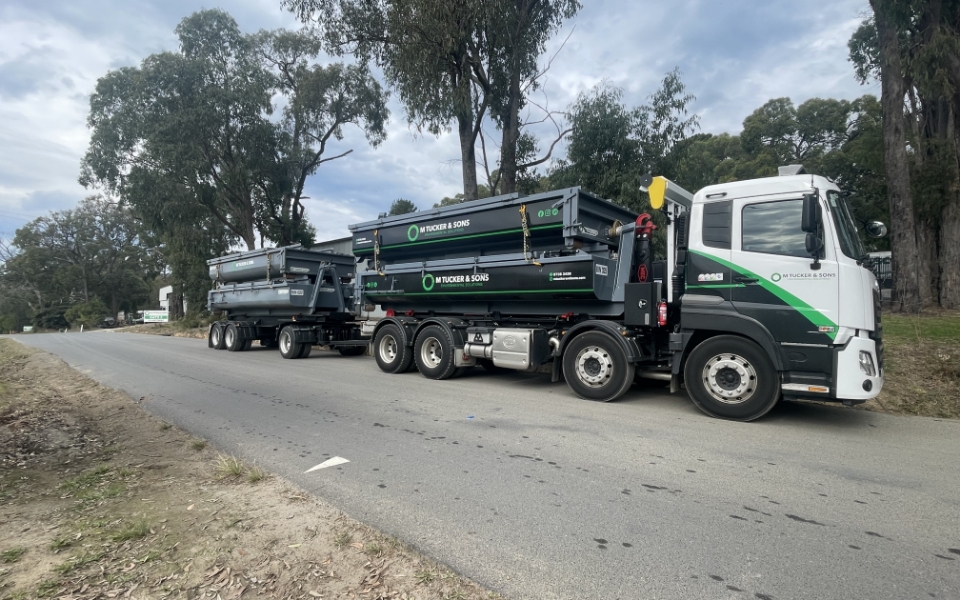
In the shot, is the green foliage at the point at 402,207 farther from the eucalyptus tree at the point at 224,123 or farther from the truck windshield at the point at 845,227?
the truck windshield at the point at 845,227

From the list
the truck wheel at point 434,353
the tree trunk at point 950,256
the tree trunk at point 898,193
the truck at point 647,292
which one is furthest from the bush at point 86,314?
the tree trunk at point 950,256

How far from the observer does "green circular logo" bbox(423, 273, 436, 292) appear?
31.1 feet

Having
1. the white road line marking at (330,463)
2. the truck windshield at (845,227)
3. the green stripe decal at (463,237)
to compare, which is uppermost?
the green stripe decal at (463,237)

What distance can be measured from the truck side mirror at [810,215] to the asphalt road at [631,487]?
2.17 m

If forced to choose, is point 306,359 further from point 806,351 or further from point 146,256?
point 146,256

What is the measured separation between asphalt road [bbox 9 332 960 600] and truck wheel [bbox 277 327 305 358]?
6.12 metres

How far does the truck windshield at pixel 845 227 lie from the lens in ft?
18.4

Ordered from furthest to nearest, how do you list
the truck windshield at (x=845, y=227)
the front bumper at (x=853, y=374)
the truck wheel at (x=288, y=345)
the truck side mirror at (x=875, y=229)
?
1. the truck wheel at (x=288, y=345)
2. the truck side mirror at (x=875, y=229)
3. the truck windshield at (x=845, y=227)
4. the front bumper at (x=853, y=374)

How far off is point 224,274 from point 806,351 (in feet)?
55.9

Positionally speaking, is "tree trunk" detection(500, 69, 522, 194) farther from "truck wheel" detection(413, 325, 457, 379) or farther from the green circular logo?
"truck wheel" detection(413, 325, 457, 379)

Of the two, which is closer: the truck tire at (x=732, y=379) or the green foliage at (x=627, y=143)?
the truck tire at (x=732, y=379)

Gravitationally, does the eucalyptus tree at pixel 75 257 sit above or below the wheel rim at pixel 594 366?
above

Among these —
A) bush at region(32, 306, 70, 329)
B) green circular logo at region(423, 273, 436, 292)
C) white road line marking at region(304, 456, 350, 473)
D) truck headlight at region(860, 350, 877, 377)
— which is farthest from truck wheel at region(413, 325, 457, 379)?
bush at region(32, 306, 70, 329)

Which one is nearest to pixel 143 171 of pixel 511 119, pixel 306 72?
pixel 306 72
